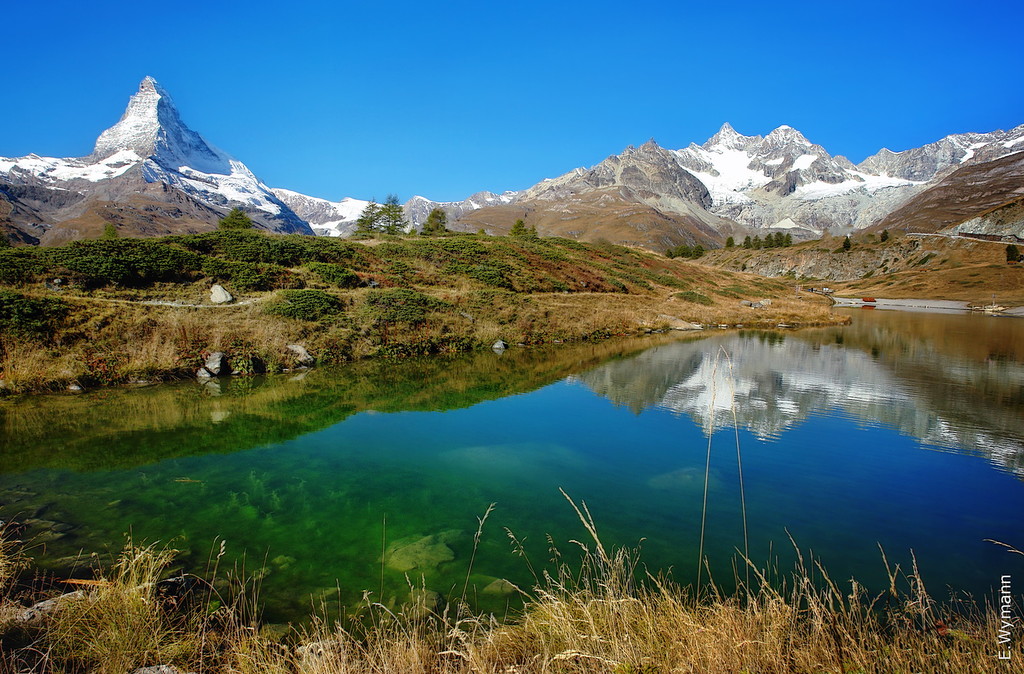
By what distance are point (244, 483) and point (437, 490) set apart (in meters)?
3.75

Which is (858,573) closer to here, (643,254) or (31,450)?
(31,450)

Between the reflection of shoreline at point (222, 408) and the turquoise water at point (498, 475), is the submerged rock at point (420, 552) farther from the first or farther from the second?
the reflection of shoreline at point (222, 408)

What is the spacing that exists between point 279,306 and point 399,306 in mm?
6539

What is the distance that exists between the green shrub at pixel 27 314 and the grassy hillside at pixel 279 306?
0.04 meters

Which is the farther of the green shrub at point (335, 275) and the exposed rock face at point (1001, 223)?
the exposed rock face at point (1001, 223)

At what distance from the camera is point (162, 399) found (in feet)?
50.4

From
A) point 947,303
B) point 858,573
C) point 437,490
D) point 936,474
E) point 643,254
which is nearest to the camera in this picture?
point 858,573

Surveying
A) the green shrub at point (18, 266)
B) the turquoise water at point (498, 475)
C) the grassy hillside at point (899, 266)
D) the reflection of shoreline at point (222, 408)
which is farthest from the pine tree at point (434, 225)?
the grassy hillside at point (899, 266)

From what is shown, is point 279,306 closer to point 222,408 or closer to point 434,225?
point 222,408

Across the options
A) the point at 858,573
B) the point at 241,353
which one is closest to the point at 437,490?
the point at 858,573

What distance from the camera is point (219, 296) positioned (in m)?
25.0

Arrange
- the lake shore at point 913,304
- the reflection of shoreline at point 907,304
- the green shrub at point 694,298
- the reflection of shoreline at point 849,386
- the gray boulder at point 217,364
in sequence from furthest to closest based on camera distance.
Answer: the reflection of shoreline at point 907,304 → the lake shore at point 913,304 → the green shrub at point 694,298 → the gray boulder at point 217,364 → the reflection of shoreline at point 849,386

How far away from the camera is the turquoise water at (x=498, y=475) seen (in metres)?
6.90

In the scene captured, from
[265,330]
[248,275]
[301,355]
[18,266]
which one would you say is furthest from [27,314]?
[248,275]
